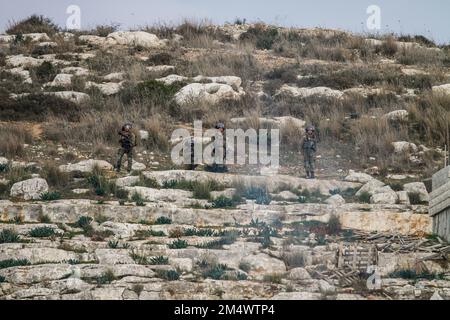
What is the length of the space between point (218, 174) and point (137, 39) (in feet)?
51.5

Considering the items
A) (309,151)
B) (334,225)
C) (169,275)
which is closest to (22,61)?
(309,151)

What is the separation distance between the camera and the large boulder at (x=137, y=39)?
37719 mm

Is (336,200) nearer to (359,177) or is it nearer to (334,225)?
(334,225)

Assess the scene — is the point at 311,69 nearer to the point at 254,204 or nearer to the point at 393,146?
the point at 393,146

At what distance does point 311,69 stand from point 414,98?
5.01 m

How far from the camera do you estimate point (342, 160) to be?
84.7 feet

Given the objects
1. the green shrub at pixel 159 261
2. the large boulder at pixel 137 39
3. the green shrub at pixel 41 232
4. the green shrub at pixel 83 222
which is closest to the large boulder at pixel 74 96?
the large boulder at pixel 137 39

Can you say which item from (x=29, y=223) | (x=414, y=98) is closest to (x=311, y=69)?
(x=414, y=98)

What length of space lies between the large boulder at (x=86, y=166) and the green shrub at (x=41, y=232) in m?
4.47

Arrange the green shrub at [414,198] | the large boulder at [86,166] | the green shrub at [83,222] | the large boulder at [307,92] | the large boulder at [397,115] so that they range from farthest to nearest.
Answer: the large boulder at [307,92], the large boulder at [397,115], the large boulder at [86,166], the green shrub at [414,198], the green shrub at [83,222]

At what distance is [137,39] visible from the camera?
124ft

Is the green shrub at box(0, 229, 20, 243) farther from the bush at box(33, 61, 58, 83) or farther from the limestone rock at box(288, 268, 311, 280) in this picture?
the bush at box(33, 61, 58, 83)

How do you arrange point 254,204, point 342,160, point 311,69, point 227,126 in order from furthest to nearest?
point 311,69 → point 227,126 → point 342,160 → point 254,204

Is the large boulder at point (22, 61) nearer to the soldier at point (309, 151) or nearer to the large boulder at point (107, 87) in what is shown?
the large boulder at point (107, 87)
